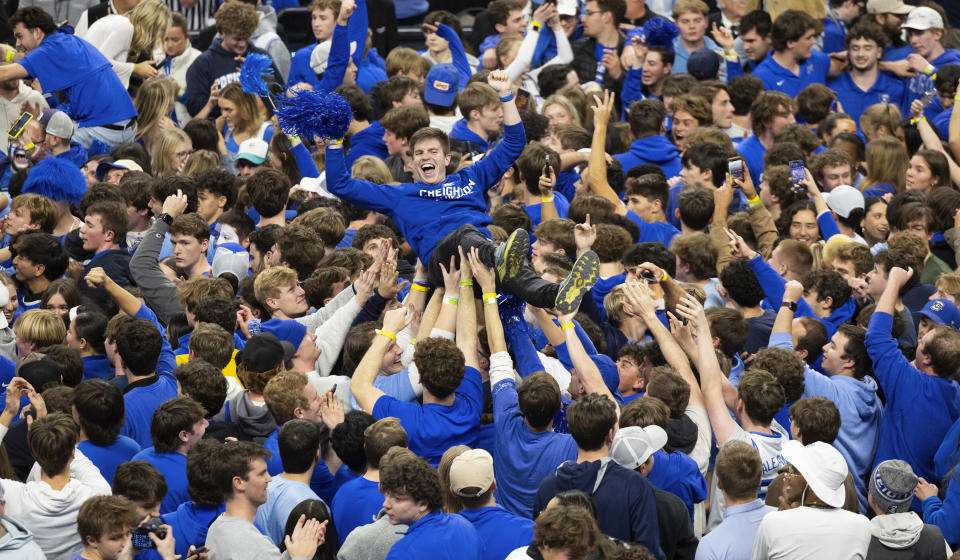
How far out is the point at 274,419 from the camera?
6758 mm

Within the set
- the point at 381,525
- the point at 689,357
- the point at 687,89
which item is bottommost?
the point at 687,89

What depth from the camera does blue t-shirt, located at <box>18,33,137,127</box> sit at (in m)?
11.1

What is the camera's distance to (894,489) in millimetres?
5762

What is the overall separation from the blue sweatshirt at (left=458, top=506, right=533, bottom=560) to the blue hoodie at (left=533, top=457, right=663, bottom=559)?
15 centimetres

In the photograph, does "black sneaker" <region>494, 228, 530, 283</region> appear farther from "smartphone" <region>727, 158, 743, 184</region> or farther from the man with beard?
the man with beard

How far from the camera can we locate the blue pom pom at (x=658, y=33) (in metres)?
12.5

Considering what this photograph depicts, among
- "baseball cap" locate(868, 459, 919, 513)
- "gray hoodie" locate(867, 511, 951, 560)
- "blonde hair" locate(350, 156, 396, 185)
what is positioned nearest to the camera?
"gray hoodie" locate(867, 511, 951, 560)

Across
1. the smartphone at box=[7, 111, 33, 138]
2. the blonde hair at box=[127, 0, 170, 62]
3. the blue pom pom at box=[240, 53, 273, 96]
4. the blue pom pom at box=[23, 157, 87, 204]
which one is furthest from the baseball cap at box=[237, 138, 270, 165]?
the blonde hair at box=[127, 0, 170, 62]

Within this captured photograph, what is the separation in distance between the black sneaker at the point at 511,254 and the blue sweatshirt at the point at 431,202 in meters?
0.99

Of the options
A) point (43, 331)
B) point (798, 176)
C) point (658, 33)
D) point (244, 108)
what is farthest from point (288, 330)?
point (658, 33)

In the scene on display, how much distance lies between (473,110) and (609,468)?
5206 millimetres

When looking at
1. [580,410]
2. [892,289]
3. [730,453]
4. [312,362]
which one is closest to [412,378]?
[312,362]

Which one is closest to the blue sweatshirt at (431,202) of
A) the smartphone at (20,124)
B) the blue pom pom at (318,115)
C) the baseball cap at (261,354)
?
the blue pom pom at (318,115)

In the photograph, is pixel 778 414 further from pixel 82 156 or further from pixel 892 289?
pixel 82 156
